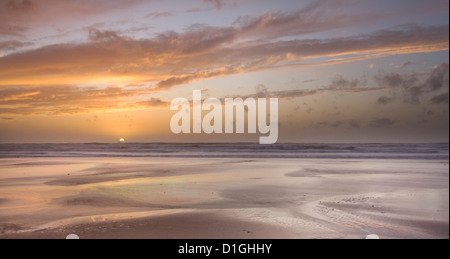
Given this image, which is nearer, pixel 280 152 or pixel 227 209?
pixel 227 209

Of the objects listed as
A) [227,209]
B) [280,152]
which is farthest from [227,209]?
[280,152]

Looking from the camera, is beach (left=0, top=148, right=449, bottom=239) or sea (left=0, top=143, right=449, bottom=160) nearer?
beach (left=0, top=148, right=449, bottom=239)

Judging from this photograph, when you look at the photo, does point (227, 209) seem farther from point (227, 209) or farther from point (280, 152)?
point (280, 152)

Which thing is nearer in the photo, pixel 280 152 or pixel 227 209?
pixel 227 209

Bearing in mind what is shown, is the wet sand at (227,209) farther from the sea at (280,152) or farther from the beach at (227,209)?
the sea at (280,152)

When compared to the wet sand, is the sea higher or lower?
lower

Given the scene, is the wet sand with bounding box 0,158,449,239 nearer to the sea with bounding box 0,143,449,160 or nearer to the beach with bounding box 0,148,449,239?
the beach with bounding box 0,148,449,239

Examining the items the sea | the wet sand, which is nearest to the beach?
the wet sand

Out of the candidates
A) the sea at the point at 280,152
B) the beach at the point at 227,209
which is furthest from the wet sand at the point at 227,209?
the sea at the point at 280,152

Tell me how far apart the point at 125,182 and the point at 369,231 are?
858 cm

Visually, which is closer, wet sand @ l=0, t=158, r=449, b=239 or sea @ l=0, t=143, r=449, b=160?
wet sand @ l=0, t=158, r=449, b=239

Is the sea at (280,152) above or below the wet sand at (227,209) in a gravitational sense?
below
